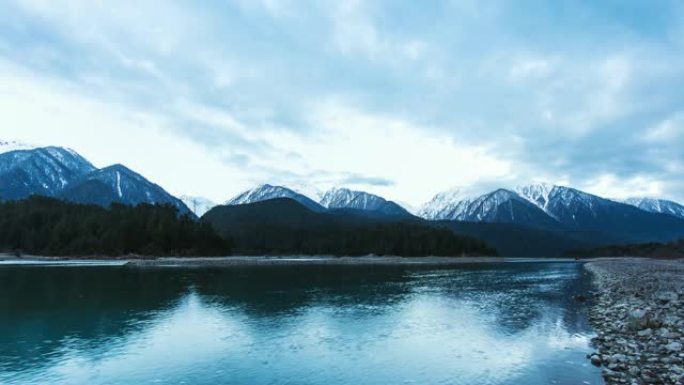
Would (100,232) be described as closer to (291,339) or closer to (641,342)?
(291,339)

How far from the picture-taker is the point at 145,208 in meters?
150

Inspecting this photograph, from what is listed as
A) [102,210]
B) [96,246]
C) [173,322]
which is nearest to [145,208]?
[102,210]

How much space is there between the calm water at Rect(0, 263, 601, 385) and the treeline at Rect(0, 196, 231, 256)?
93.0 meters

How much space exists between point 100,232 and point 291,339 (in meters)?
125

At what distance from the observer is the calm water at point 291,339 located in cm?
1817

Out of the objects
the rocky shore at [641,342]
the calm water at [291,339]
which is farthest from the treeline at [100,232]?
the rocky shore at [641,342]

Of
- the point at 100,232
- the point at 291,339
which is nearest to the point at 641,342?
the point at 291,339

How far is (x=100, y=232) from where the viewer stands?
133 metres

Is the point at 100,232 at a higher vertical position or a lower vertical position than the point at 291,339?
higher

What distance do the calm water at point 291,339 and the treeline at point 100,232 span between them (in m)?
93.0

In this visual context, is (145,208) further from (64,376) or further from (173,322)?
(64,376)

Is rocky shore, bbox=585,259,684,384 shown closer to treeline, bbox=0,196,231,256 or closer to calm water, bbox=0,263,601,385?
calm water, bbox=0,263,601,385

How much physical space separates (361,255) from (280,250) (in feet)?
103

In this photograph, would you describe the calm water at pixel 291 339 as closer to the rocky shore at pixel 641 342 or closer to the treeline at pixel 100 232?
the rocky shore at pixel 641 342
